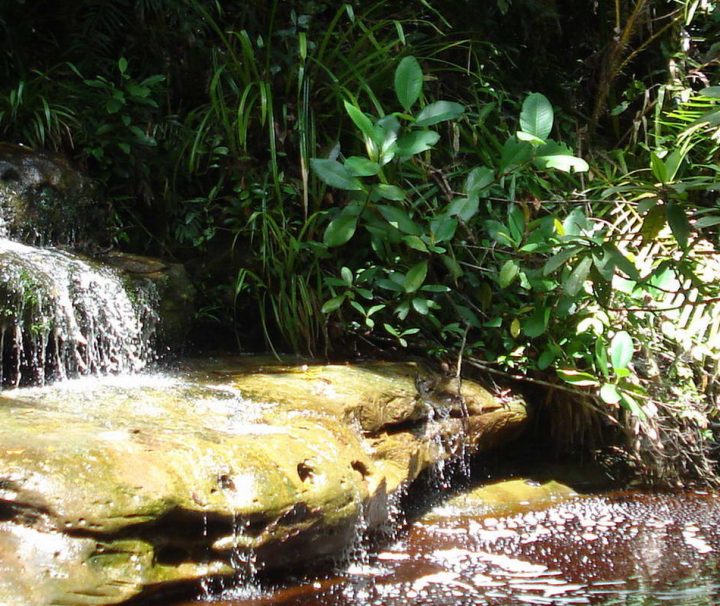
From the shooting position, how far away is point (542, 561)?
2920 mm

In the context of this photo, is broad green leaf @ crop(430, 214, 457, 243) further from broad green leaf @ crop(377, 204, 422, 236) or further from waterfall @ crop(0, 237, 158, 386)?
waterfall @ crop(0, 237, 158, 386)

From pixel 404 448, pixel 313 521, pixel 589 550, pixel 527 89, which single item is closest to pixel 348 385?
pixel 404 448

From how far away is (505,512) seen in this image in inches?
137

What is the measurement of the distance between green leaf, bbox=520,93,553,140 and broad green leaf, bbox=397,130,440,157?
381mm

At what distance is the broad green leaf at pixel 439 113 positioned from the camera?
3.24 meters

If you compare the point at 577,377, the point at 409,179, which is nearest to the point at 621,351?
the point at 577,377

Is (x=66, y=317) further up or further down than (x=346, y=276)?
further down

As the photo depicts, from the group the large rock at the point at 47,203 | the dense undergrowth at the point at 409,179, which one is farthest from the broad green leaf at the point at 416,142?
the large rock at the point at 47,203

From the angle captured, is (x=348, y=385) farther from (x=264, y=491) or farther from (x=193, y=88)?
(x=193, y=88)

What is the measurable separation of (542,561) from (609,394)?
817 mm

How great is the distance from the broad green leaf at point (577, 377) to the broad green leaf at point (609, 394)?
0.11m

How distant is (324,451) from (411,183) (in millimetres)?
1902

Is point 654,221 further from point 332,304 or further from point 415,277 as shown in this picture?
point 332,304

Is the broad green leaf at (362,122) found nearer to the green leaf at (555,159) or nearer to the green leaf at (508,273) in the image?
the green leaf at (555,159)
